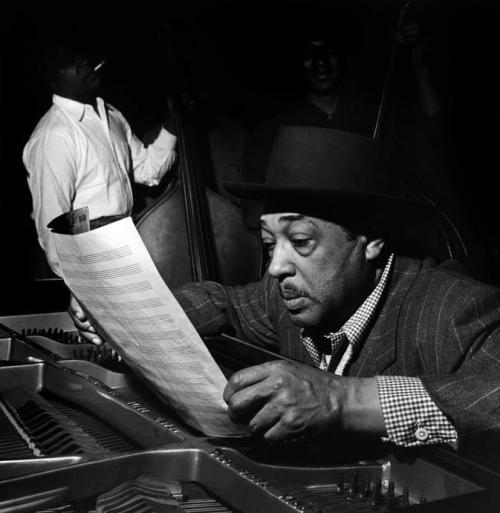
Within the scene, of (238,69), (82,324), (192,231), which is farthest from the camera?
(238,69)

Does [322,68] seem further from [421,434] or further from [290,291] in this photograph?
[421,434]

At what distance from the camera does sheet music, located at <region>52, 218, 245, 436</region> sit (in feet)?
3.39

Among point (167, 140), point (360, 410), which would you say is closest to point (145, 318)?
Answer: point (360, 410)

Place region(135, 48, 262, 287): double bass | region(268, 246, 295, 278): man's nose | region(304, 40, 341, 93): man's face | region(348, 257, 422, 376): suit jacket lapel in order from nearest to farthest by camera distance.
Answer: region(268, 246, 295, 278): man's nose → region(348, 257, 422, 376): suit jacket lapel → region(135, 48, 262, 287): double bass → region(304, 40, 341, 93): man's face

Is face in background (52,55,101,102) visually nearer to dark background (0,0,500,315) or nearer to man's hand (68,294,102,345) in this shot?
dark background (0,0,500,315)

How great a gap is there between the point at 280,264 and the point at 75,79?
102 inches

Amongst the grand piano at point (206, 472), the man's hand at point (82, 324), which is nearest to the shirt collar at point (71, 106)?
the man's hand at point (82, 324)

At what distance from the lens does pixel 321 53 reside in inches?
159

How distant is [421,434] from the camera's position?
117cm

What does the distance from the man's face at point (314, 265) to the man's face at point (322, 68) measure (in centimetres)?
238

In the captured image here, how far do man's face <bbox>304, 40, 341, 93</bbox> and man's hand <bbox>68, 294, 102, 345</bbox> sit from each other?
2.47 m

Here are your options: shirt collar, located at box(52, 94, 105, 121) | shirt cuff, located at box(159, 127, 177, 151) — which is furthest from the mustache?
shirt cuff, located at box(159, 127, 177, 151)

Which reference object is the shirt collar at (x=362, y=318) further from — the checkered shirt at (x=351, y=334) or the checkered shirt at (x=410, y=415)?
the checkered shirt at (x=410, y=415)

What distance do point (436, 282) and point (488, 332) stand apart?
0.22 metres
